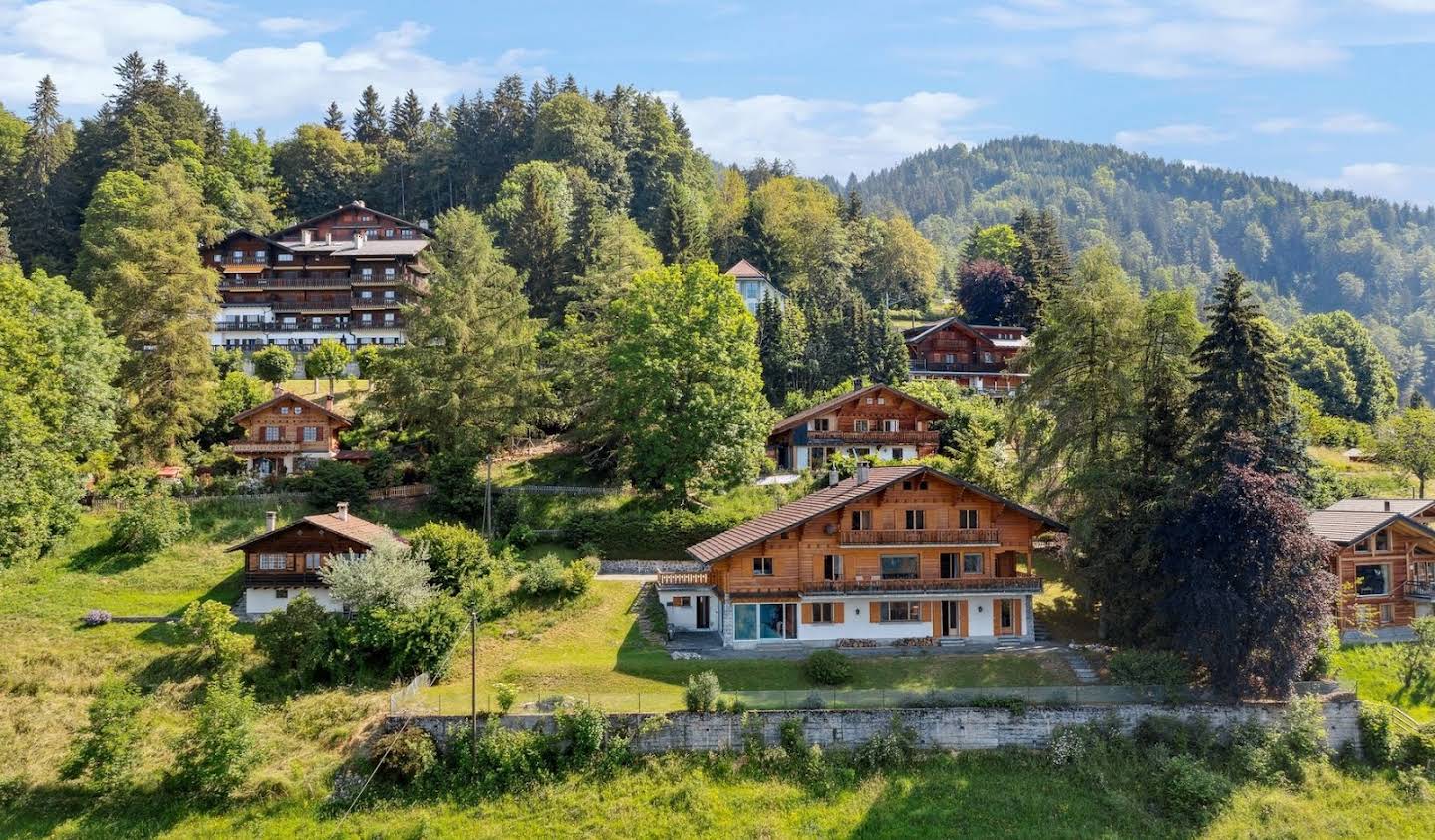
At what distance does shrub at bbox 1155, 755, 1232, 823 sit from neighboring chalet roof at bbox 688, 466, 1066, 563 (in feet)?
40.6

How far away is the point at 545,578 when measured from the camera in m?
47.3

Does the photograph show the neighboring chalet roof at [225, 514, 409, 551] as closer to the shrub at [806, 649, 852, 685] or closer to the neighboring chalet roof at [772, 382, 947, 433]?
the shrub at [806, 649, 852, 685]

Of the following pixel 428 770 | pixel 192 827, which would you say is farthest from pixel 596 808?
pixel 192 827

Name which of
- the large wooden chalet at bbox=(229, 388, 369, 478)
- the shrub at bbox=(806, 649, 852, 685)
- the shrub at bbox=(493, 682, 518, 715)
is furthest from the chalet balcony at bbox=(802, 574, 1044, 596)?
the large wooden chalet at bbox=(229, 388, 369, 478)

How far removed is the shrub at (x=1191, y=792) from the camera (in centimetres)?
3575

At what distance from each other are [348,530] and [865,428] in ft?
104

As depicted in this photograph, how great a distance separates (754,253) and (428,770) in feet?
220

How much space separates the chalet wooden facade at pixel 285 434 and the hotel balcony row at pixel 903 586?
86.5 feet

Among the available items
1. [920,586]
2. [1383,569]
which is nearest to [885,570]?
[920,586]

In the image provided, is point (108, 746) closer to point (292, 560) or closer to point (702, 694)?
point (292, 560)

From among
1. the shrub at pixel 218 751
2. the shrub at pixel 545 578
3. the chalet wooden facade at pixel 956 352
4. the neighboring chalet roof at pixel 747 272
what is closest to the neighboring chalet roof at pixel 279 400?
the shrub at pixel 545 578

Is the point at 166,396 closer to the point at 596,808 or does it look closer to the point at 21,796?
the point at 21,796

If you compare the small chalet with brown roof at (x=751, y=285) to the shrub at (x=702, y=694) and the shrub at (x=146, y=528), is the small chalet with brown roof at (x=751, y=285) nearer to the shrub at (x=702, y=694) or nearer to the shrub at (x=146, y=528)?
the shrub at (x=146, y=528)

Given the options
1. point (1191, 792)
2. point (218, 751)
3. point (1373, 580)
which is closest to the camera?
point (218, 751)
